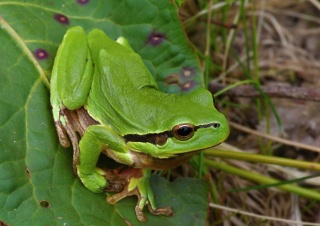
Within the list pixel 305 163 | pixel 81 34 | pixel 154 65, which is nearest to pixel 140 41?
pixel 154 65

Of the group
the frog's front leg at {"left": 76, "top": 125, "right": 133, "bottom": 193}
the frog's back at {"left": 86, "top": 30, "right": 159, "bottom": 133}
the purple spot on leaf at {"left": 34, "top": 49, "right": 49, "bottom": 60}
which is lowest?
the frog's front leg at {"left": 76, "top": 125, "right": 133, "bottom": 193}

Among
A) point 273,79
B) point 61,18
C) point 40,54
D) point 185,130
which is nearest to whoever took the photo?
point 185,130

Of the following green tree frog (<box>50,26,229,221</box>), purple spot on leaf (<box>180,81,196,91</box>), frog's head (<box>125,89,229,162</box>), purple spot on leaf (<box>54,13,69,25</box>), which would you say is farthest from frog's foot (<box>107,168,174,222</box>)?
purple spot on leaf (<box>54,13,69,25</box>)

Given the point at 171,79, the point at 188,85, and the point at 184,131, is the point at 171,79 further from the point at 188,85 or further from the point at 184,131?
the point at 184,131

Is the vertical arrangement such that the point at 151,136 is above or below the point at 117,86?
below

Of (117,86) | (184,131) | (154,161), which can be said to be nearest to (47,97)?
(117,86)

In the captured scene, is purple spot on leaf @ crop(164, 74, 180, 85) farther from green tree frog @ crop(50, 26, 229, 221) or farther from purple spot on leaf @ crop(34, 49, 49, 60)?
purple spot on leaf @ crop(34, 49, 49, 60)

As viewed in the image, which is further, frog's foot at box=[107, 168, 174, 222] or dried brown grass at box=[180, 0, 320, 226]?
dried brown grass at box=[180, 0, 320, 226]
